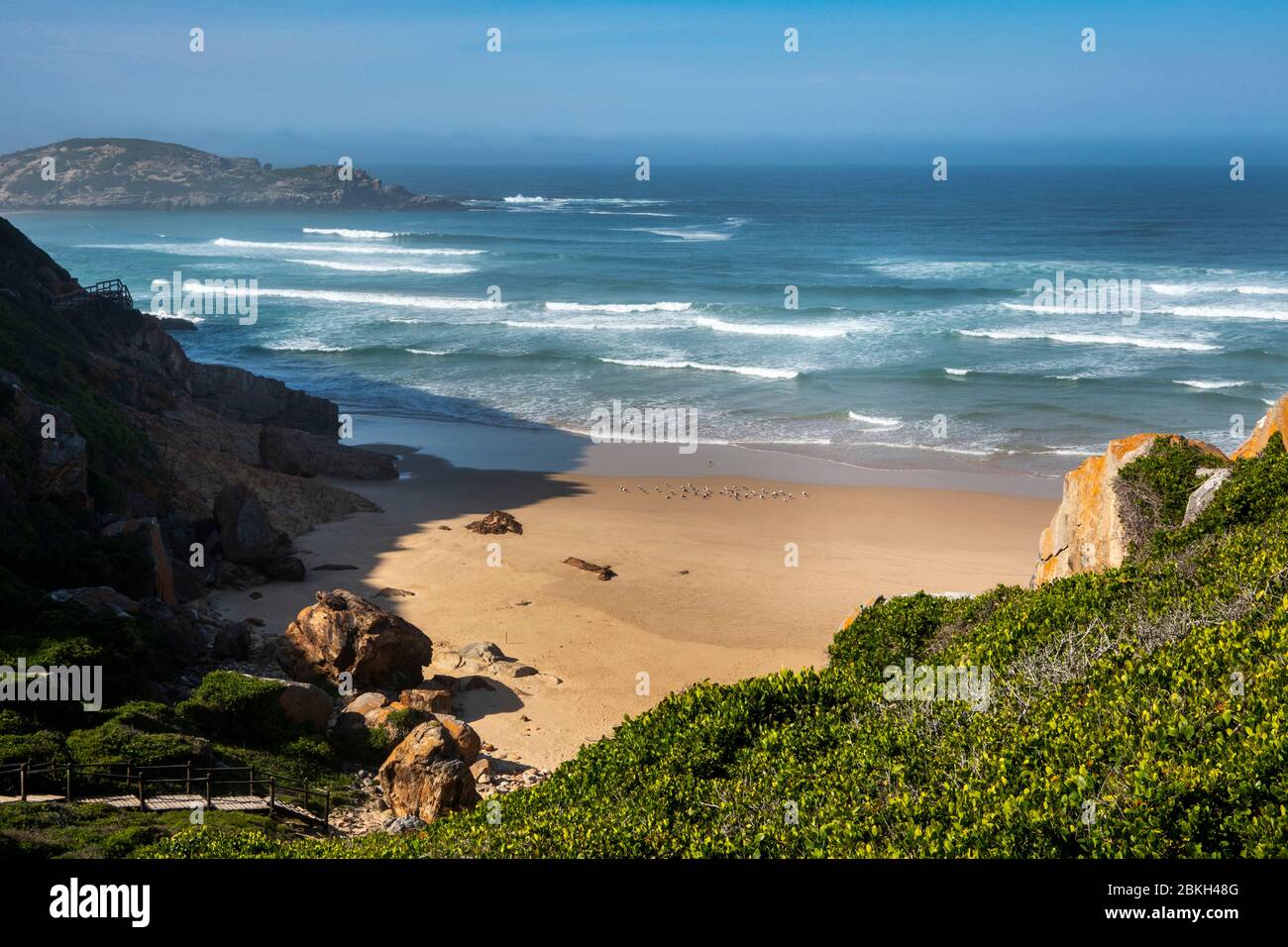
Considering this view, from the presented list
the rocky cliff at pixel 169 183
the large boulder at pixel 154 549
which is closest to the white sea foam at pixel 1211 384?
the large boulder at pixel 154 549

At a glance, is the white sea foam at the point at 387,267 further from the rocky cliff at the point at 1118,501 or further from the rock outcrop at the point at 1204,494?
the rock outcrop at the point at 1204,494

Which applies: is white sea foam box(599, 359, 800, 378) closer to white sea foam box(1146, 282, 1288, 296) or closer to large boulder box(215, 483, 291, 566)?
large boulder box(215, 483, 291, 566)

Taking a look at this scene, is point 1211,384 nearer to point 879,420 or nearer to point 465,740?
point 879,420

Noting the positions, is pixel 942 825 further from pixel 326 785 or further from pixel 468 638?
pixel 468 638

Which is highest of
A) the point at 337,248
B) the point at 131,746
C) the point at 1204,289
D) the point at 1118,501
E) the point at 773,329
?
the point at 337,248

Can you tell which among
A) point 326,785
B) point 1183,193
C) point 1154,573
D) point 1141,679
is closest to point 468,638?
point 326,785

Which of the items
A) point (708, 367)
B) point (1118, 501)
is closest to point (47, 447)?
point (1118, 501)

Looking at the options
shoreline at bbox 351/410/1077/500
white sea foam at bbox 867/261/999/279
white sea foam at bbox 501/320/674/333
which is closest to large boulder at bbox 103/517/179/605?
shoreline at bbox 351/410/1077/500
